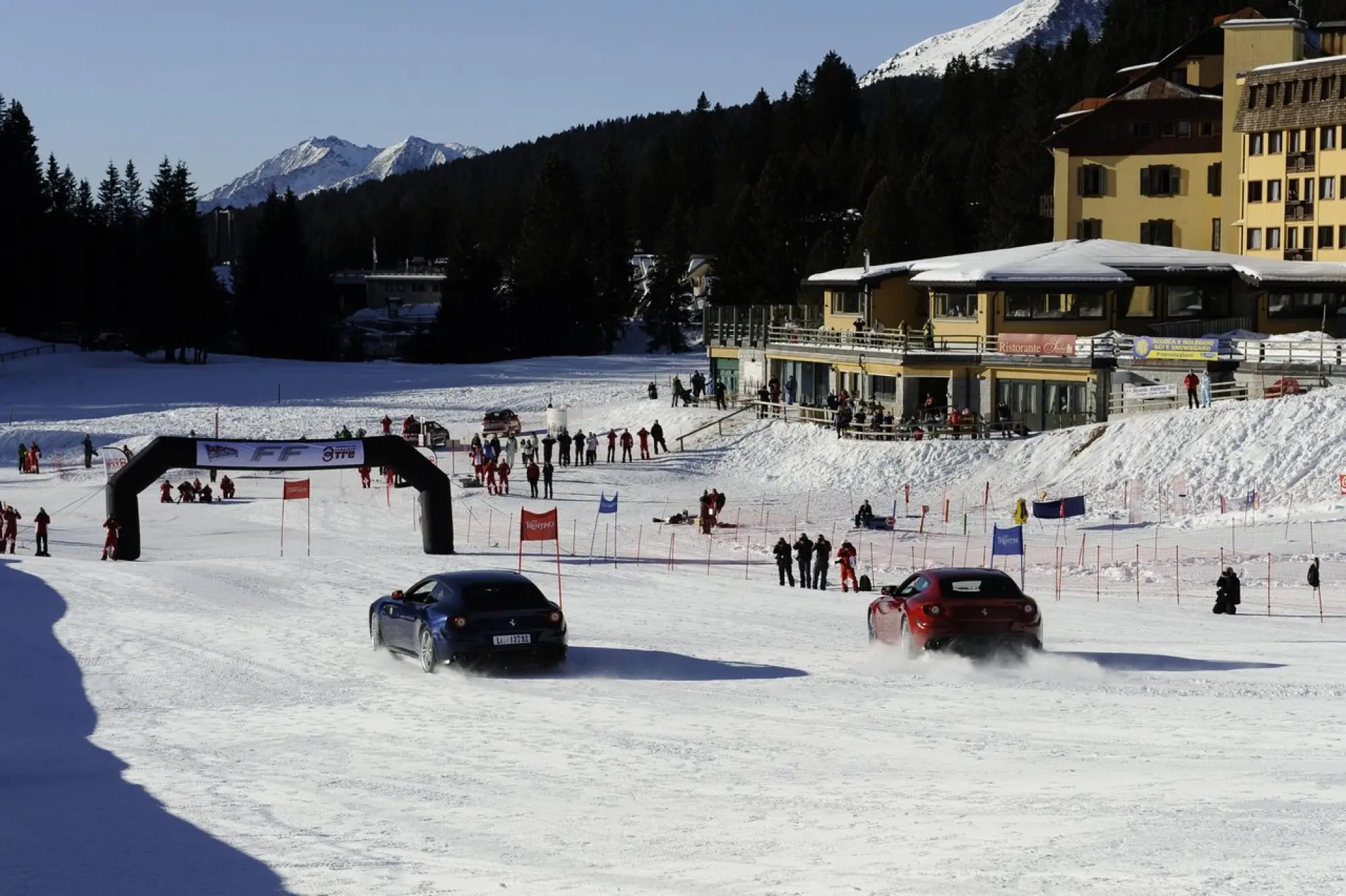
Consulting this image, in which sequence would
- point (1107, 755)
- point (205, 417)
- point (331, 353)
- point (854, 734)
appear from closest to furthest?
Result: point (1107, 755), point (854, 734), point (205, 417), point (331, 353)

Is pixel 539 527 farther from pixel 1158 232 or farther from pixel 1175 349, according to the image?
pixel 1158 232

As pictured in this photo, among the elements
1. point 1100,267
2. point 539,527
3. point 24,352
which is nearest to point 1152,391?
point 1100,267

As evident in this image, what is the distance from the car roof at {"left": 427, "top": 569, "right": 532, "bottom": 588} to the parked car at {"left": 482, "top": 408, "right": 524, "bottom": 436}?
43825 millimetres

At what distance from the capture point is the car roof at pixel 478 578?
18.8 m

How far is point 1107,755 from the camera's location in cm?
1361

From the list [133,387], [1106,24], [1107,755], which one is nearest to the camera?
[1107,755]

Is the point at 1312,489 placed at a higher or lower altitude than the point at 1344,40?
lower

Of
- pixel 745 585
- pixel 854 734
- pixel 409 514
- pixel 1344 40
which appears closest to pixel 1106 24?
pixel 1344 40

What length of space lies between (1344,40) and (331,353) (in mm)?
65734

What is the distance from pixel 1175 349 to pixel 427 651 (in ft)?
116

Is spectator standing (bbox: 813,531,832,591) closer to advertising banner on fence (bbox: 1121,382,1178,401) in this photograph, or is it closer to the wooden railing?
advertising banner on fence (bbox: 1121,382,1178,401)

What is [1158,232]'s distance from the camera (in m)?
72.7

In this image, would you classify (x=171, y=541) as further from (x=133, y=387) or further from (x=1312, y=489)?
(x=133, y=387)

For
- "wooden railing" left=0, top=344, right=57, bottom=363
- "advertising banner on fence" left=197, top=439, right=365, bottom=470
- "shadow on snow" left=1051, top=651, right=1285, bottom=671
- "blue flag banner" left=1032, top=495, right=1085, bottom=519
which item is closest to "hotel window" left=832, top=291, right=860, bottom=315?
"blue flag banner" left=1032, top=495, right=1085, bottom=519
